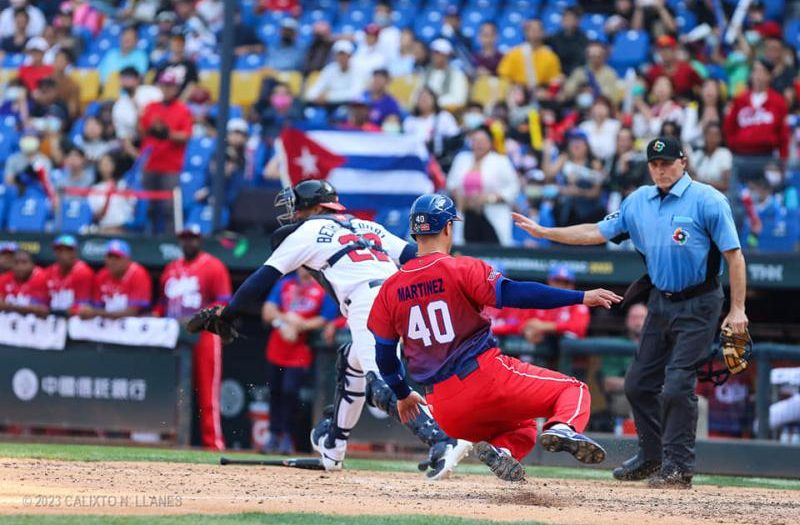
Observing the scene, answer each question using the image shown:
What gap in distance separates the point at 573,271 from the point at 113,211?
523 centimetres

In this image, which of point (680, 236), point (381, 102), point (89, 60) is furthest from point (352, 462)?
point (89, 60)

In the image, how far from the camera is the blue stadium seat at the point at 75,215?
1547 cm

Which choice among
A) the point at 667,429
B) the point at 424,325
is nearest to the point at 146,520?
the point at 424,325

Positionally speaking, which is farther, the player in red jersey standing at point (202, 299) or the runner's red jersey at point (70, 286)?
the runner's red jersey at point (70, 286)

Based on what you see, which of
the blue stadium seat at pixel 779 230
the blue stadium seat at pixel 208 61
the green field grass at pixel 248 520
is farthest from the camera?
the blue stadium seat at pixel 208 61

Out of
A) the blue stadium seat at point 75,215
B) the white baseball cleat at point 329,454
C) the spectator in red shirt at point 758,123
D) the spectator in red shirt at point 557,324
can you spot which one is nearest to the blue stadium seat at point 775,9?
the spectator in red shirt at point 758,123

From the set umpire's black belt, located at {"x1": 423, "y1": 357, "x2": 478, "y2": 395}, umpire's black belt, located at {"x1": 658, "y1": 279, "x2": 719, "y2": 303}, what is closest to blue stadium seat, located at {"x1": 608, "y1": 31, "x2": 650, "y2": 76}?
umpire's black belt, located at {"x1": 658, "y1": 279, "x2": 719, "y2": 303}

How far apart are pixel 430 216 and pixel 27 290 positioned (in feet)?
26.3

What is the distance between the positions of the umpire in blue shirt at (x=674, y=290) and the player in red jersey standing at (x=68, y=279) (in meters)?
6.74

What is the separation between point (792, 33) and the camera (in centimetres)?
1631

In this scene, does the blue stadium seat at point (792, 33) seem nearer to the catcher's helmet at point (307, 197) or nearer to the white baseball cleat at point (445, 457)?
the catcher's helmet at point (307, 197)

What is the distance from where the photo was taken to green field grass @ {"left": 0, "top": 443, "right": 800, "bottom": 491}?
9.57 m

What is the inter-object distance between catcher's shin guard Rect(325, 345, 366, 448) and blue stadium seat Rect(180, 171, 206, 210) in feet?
23.6

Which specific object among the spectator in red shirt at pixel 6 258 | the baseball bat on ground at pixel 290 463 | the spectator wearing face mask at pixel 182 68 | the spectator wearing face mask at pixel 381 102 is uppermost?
the spectator wearing face mask at pixel 182 68
